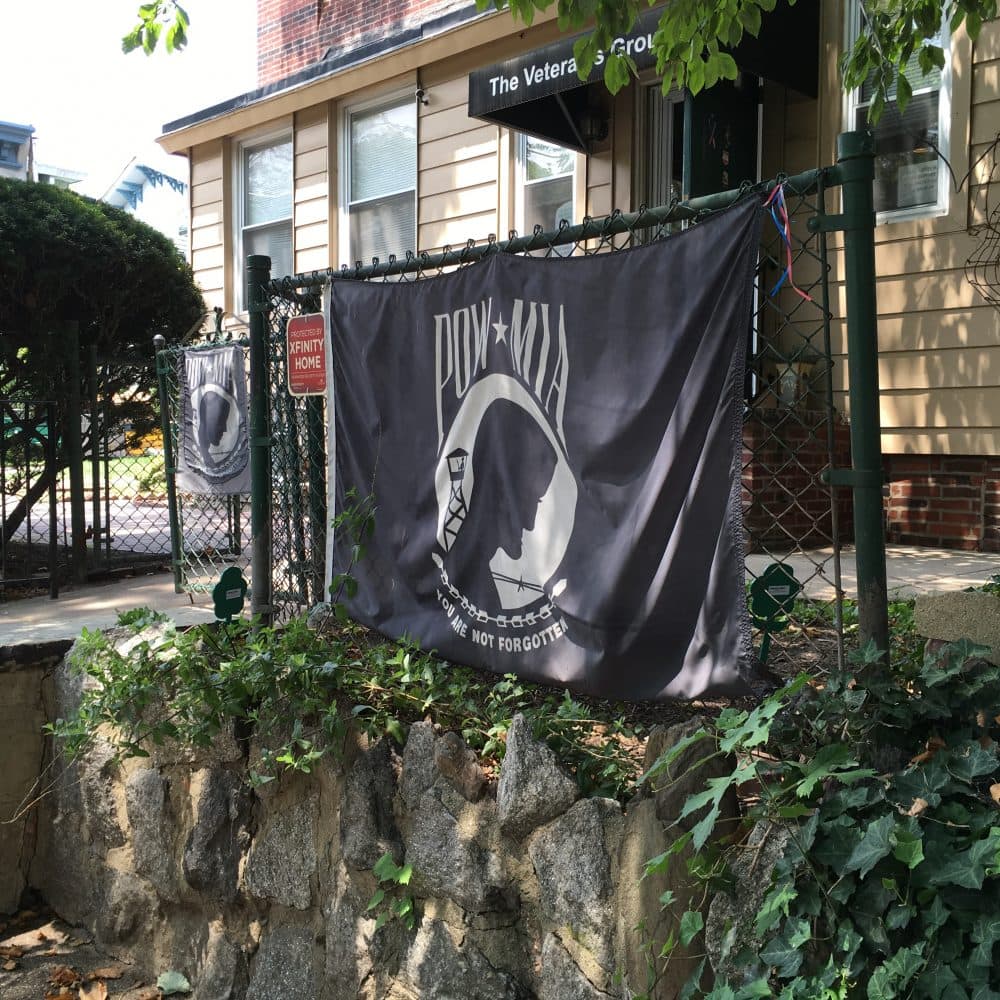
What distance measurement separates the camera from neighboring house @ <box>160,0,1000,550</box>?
698cm

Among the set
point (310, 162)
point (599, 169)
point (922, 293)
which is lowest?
→ point (922, 293)

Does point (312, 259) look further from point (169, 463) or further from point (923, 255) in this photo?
point (923, 255)

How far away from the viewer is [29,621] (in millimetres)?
6684

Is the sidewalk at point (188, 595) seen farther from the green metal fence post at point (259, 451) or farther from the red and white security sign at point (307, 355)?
the red and white security sign at point (307, 355)

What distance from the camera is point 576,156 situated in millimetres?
9195

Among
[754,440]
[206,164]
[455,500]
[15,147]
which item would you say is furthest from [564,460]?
[15,147]

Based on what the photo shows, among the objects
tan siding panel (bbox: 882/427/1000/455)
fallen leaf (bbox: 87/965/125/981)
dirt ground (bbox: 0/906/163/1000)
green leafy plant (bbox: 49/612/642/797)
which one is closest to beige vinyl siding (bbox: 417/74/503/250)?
tan siding panel (bbox: 882/427/1000/455)

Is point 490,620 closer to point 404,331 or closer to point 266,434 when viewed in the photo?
point 404,331

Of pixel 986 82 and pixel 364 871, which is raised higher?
pixel 986 82

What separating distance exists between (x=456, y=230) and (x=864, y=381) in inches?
309

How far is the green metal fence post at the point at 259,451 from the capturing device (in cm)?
477

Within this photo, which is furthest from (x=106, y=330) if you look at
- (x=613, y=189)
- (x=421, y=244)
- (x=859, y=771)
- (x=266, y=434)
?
(x=859, y=771)

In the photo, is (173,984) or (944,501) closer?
(173,984)

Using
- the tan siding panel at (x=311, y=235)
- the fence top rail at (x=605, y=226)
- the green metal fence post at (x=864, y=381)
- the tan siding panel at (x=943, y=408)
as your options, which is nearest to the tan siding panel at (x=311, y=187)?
the tan siding panel at (x=311, y=235)
